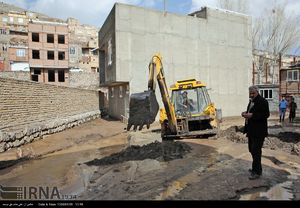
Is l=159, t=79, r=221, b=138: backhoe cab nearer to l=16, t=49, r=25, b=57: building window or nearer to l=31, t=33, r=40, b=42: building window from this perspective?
l=31, t=33, r=40, b=42: building window

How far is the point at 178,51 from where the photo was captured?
970 inches

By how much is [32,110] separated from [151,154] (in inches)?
292

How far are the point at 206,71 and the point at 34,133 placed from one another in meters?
16.6

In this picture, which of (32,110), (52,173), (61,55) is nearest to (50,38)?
(61,55)

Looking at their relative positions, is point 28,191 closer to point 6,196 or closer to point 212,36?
point 6,196

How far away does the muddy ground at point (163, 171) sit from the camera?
18.9ft

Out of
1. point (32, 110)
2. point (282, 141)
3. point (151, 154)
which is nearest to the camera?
point (151, 154)

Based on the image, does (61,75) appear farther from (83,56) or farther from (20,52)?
(83,56)

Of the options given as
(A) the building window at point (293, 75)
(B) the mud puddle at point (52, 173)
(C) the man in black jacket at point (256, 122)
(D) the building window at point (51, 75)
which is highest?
(D) the building window at point (51, 75)

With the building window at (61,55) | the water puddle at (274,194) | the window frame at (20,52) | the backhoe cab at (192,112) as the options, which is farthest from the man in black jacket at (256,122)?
the window frame at (20,52)

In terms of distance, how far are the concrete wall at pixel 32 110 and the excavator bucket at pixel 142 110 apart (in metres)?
5.33

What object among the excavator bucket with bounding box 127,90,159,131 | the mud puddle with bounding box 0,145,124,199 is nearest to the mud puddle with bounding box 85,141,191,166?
the mud puddle with bounding box 0,145,124,199

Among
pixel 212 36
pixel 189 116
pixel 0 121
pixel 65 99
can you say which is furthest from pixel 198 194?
pixel 212 36

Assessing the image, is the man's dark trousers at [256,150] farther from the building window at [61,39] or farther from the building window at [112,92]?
the building window at [61,39]
